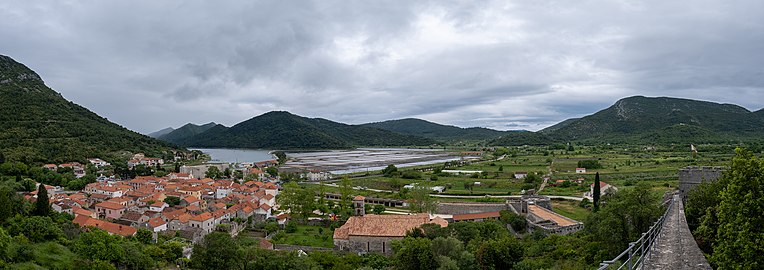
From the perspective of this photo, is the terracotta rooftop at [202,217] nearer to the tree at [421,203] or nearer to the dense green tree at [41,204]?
the dense green tree at [41,204]

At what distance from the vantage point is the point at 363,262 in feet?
88.3

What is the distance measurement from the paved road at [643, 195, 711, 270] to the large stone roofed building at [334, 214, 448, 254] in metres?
18.4

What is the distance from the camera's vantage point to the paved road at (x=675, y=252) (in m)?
9.47

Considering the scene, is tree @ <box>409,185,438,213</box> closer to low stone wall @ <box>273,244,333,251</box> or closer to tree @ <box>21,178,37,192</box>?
low stone wall @ <box>273,244,333,251</box>

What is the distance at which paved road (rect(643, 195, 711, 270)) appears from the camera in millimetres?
9469

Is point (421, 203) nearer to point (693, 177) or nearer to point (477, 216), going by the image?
point (477, 216)

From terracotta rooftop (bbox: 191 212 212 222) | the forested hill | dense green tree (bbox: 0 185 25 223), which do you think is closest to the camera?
dense green tree (bbox: 0 185 25 223)

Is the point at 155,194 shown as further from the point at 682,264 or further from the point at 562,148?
the point at 562,148

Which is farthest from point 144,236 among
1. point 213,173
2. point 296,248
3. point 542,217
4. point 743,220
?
point 213,173

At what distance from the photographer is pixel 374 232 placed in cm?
3116

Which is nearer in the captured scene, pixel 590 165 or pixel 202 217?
pixel 202 217

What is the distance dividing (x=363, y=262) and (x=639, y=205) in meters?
15.2

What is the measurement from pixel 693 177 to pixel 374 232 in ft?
60.6

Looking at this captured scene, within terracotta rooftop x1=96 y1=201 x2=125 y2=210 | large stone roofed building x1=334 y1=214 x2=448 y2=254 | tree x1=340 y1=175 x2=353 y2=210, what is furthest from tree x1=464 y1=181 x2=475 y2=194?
terracotta rooftop x1=96 y1=201 x2=125 y2=210
